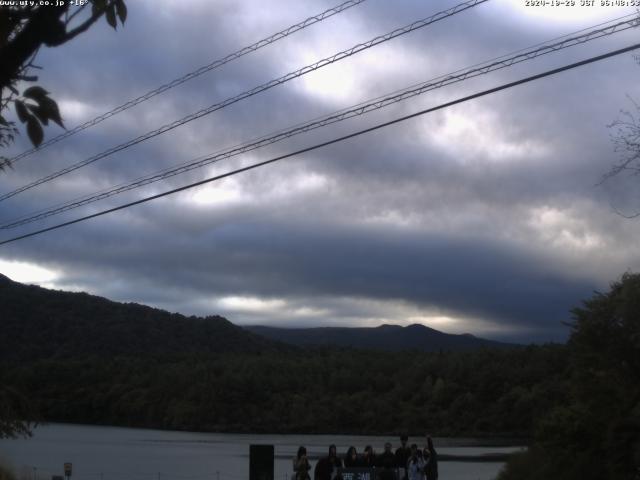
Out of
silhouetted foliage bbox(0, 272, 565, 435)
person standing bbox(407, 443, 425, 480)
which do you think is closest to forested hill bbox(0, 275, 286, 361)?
silhouetted foliage bbox(0, 272, 565, 435)

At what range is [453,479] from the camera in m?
32.4

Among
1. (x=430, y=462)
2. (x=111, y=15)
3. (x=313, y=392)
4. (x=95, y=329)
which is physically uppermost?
(x=95, y=329)

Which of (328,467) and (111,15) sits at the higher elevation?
(111,15)

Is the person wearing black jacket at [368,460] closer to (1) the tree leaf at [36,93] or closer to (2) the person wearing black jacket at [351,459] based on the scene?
(2) the person wearing black jacket at [351,459]

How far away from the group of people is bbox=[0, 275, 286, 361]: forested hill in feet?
86.6

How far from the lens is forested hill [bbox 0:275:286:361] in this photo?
232 feet

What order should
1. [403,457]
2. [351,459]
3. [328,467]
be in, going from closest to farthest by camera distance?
[328,467] < [351,459] < [403,457]

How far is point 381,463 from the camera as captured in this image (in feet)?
60.5

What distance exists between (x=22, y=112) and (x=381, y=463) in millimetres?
15351

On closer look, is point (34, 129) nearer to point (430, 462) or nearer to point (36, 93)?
point (36, 93)

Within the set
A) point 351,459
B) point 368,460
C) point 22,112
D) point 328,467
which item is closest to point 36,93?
point 22,112

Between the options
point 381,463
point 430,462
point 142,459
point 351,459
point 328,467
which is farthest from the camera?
point 142,459

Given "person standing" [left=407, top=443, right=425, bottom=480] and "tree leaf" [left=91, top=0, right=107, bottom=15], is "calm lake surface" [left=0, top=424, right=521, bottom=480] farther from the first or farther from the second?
"tree leaf" [left=91, top=0, right=107, bottom=15]

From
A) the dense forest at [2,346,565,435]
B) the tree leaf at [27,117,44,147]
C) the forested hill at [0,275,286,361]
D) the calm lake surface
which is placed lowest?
the calm lake surface
